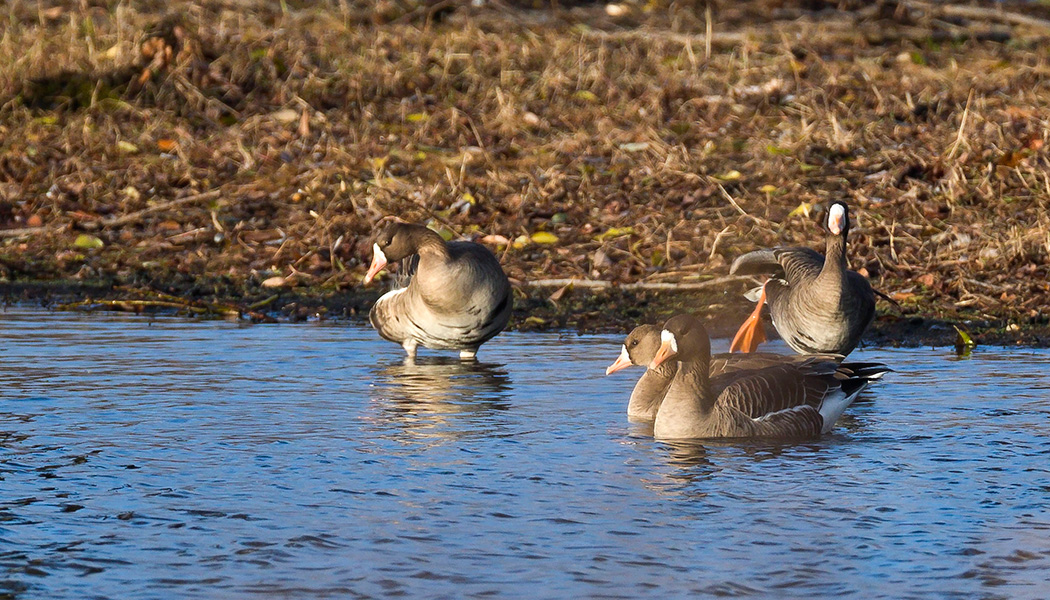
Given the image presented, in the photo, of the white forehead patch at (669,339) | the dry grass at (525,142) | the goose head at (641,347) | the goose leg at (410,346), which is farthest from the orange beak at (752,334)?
the white forehead patch at (669,339)

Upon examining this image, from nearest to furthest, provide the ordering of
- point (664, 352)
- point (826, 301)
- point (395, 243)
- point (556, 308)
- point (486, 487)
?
1. point (486, 487)
2. point (664, 352)
3. point (826, 301)
4. point (395, 243)
5. point (556, 308)

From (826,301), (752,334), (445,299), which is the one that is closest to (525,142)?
(445,299)

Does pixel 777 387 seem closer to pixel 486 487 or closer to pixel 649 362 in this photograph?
pixel 649 362

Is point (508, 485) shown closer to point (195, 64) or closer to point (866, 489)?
point (866, 489)

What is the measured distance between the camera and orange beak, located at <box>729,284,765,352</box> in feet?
37.2

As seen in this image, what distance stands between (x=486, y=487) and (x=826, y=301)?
360 cm

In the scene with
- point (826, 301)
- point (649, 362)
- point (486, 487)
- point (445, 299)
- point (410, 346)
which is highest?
point (826, 301)

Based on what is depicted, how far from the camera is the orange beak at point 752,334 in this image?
11344mm

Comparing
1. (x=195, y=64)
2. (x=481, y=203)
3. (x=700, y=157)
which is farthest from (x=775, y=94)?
(x=195, y=64)

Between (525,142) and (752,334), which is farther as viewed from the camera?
(525,142)

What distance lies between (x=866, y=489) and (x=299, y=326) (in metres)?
6.70

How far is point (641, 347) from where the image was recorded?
9523mm

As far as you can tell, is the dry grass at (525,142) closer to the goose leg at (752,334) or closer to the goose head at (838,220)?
the goose leg at (752,334)

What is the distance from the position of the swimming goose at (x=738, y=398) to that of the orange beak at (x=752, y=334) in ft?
7.28
